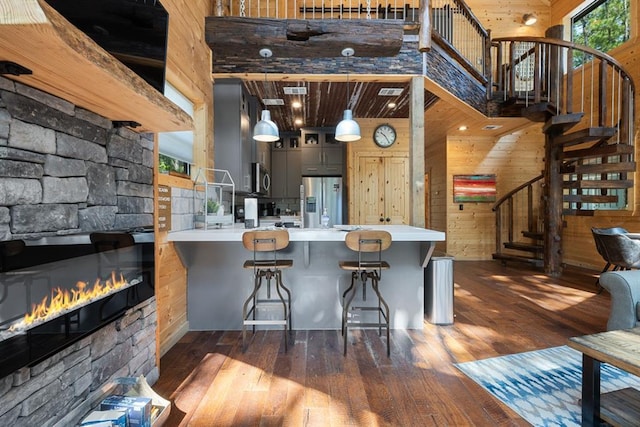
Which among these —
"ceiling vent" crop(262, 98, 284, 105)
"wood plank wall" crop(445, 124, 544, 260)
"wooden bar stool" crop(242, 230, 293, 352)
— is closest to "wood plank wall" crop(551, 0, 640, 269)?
"wood plank wall" crop(445, 124, 544, 260)

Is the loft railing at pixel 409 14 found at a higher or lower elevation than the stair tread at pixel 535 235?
higher

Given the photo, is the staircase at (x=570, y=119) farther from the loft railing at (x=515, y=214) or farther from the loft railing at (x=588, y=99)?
the loft railing at (x=515, y=214)

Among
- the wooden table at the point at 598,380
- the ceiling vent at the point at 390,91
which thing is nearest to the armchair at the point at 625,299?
the wooden table at the point at 598,380

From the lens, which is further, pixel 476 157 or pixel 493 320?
pixel 476 157

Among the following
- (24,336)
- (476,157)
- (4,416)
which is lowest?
(4,416)

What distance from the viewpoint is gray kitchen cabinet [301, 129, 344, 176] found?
5953 millimetres

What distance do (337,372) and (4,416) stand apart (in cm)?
168

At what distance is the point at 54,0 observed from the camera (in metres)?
0.97

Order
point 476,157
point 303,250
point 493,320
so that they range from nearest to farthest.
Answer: point 303,250 → point 493,320 → point 476,157

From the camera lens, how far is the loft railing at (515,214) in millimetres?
6266

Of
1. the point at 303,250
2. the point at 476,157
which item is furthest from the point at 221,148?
the point at 476,157

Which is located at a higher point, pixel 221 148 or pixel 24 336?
pixel 221 148

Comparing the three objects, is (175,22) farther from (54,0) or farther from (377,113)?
(377,113)

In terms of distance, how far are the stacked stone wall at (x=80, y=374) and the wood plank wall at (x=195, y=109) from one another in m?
0.22
